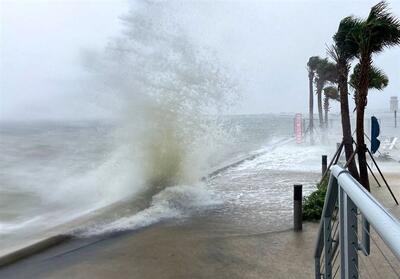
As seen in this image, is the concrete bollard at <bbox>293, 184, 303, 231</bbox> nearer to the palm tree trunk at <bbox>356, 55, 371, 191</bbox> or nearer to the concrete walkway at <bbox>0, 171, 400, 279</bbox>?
the concrete walkway at <bbox>0, 171, 400, 279</bbox>

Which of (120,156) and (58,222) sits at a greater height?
(120,156)

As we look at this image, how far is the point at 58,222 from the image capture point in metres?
9.19

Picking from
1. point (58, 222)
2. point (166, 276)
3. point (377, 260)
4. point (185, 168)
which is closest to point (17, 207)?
point (58, 222)

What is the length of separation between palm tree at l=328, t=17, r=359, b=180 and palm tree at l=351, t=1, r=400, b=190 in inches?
12.8

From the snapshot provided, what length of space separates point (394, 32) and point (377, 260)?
540 centimetres

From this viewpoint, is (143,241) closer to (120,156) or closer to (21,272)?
(21,272)

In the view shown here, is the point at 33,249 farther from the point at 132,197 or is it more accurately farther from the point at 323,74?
the point at 323,74

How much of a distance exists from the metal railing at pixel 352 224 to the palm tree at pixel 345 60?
22.0ft

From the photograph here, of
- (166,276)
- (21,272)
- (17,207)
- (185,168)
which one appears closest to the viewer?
(166,276)

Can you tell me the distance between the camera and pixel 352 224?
2.35 metres

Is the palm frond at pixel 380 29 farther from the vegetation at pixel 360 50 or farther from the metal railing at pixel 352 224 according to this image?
the metal railing at pixel 352 224

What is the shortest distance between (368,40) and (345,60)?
1507 millimetres

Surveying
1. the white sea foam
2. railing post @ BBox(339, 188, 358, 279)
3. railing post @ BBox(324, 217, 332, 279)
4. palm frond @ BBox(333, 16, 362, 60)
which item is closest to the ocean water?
the white sea foam

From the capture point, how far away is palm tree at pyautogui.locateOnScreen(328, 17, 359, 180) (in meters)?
9.84
